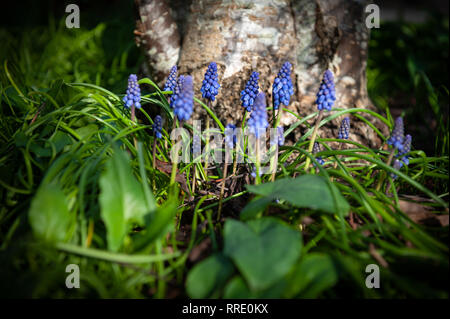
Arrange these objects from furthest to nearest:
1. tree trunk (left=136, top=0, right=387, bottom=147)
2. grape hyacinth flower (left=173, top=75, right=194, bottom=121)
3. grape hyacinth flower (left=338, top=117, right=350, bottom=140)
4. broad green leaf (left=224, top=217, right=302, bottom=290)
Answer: tree trunk (left=136, top=0, right=387, bottom=147)
grape hyacinth flower (left=338, top=117, right=350, bottom=140)
grape hyacinth flower (left=173, top=75, right=194, bottom=121)
broad green leaf (left=224, top=217, right=302, bottom=290)

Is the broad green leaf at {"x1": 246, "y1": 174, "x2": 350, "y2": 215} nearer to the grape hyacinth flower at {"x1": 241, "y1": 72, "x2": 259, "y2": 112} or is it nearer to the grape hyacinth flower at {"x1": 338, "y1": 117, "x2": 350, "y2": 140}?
the grape hyacinth flower at {"x1": 241, "y1": 72, "x2": 259, "y2": 112}

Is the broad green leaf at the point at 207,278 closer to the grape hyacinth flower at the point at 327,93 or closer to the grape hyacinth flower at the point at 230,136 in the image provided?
the grape hyacinth flower at the point at 230,136

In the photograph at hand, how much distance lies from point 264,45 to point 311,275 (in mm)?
2037

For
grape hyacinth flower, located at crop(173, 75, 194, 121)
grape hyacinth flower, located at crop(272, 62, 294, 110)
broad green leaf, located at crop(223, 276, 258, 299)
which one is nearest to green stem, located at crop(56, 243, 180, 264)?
broad green leaf, located at crop(223, 276, 258, 299)

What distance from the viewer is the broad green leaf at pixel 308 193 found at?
4.66 feet

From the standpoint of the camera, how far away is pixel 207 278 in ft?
4.39

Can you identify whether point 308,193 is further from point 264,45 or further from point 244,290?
point 264,45

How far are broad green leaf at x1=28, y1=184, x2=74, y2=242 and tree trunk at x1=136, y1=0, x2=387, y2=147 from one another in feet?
4.73

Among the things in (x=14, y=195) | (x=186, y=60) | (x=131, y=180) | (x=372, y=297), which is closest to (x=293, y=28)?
(x=186, y=60)

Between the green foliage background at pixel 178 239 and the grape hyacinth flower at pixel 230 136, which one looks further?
the grape hyacinth flower at pixel 230 136

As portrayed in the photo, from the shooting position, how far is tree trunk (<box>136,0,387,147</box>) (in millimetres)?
2611

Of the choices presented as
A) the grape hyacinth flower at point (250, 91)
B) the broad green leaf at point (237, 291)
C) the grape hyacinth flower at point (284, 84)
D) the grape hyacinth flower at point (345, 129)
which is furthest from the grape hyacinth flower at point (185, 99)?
the grape hyacinth flower at point (345, 129)

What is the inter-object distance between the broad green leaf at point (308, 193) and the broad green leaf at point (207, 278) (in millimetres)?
396
